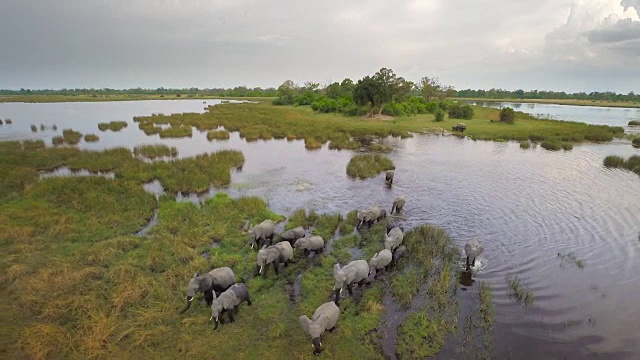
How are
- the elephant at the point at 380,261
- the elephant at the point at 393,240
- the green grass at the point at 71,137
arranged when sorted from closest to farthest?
the elephant at the point at 380,261
the elephant at the point at 393,240
the green grass at the point at 71,137

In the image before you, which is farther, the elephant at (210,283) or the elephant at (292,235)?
the elephant at (292,235)

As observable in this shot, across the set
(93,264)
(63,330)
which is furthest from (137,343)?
(93,264)

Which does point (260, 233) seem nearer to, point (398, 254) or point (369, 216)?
point (369, 216)

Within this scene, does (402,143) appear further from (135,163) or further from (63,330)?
(63,330)

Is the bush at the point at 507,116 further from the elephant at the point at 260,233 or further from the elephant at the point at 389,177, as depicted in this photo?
the elephant at the point at 260,233

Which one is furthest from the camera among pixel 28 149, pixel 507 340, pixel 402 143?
pixel 402 143

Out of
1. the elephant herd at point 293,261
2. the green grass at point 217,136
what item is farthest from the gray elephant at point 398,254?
the green grass at point 217,136

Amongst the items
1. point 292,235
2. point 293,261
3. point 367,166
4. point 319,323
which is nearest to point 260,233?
point 292,235
